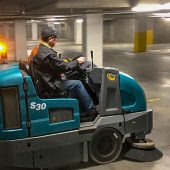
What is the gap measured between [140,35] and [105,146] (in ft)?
61.1

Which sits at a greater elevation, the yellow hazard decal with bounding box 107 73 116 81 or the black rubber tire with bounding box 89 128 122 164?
the yellow hazard decal with bounding box 107 73 116 81

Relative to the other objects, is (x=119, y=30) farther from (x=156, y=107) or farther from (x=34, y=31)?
(x=156, y=107)

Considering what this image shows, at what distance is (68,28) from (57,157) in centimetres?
3784

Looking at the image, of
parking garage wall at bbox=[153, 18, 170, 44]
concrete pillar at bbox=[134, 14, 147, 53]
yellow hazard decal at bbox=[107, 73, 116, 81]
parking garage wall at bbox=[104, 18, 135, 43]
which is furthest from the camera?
parking garage wall at bbox=[104, 18, 135, 43]

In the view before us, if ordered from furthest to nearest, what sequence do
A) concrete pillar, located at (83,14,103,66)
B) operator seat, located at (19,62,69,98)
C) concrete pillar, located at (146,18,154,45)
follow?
concrete pillar, located at (146,18,154,45) < concrete pillar, located at (83,14,103,66) < operator seat, located at (19,62,69,98)

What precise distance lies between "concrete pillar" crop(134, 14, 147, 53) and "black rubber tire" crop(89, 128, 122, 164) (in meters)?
17.7

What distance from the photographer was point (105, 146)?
4359mm

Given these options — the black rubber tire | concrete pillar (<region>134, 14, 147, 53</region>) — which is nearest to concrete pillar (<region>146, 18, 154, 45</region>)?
concrete pillar (<region>134, 14, 147, 53</region>)

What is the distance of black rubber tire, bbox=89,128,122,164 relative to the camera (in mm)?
4266

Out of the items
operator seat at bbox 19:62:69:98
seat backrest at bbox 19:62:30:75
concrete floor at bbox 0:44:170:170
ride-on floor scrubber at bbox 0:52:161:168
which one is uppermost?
seat backrest at bbox 19:62:30:75

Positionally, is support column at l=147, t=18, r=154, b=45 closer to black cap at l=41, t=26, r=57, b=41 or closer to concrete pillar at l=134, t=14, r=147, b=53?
concrete pillar at l=134, t=14, r=147, b=53

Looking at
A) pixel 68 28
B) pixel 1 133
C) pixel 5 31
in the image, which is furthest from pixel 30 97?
pixel 68 28

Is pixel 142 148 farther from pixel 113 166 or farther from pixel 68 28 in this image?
pixel 68 28

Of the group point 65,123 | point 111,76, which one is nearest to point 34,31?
point 111,76
